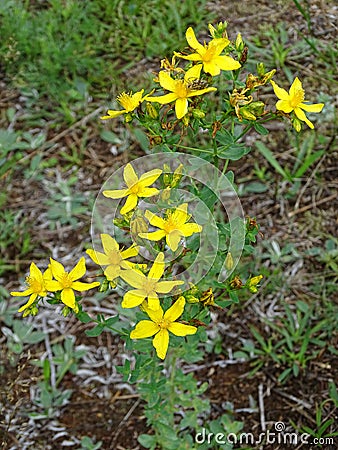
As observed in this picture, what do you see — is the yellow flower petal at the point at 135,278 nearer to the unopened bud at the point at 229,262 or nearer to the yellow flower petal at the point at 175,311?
the yellow flower petal at the point at 175,311

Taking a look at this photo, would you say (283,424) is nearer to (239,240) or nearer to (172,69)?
(239,240)

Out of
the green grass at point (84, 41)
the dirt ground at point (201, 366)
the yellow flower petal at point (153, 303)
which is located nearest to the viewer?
the yellow flower petal at point (153, 303)

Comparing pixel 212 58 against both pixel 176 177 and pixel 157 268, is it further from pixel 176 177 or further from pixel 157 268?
pixel 157 268

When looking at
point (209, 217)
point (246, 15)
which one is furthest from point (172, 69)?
point (246, 15)

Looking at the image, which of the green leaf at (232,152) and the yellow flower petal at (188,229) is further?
the green leaf at (232,152)

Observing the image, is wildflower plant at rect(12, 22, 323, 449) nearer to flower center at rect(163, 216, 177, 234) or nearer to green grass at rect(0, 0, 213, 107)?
flower center at rect(163, 216, 177, 234)

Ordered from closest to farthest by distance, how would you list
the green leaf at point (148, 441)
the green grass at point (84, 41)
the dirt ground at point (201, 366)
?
the green leaf at point (148, 441), the dirt ground at point (201, 366), the green grass at point (84, 41)

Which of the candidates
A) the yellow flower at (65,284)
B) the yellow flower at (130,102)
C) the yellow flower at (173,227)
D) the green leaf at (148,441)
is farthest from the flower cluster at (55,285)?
the green leaf at (148,441)

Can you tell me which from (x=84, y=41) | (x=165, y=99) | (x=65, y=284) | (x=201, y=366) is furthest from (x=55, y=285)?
(x=84, y=41)
